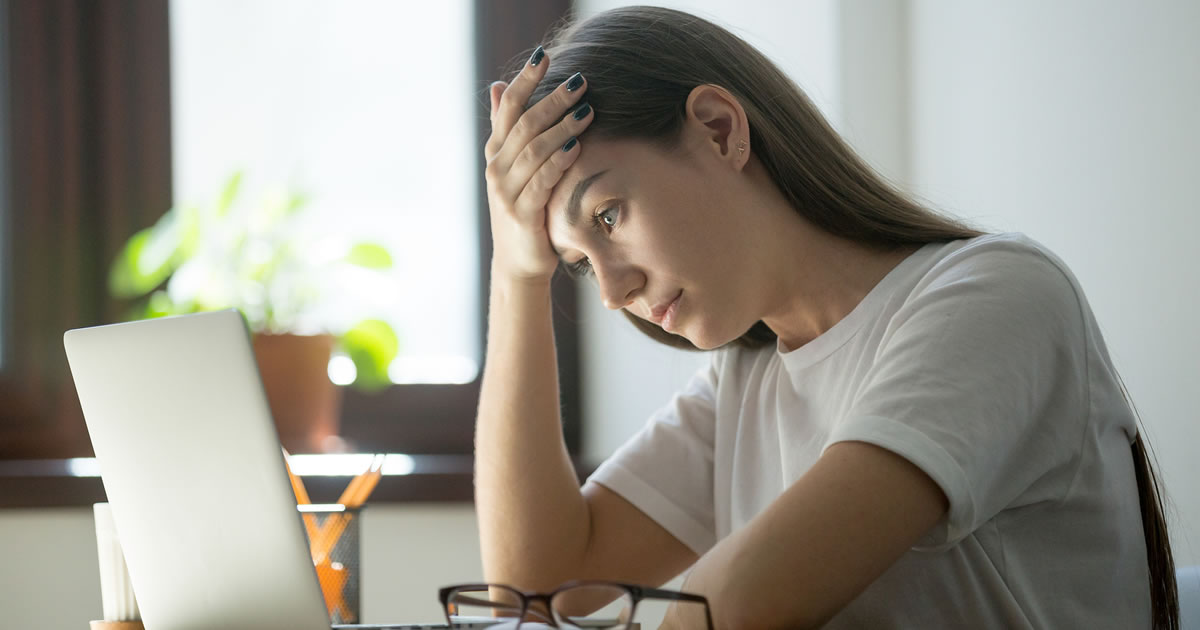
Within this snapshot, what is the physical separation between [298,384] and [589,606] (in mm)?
953

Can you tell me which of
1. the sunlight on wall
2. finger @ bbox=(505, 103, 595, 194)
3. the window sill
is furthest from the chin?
the sunlight on wall

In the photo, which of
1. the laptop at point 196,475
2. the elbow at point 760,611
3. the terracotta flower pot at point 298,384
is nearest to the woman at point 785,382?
the elbow at point 760,611

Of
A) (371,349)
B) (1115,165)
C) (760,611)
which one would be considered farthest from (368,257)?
(760,611)

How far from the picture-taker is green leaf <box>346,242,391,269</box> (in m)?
2.00

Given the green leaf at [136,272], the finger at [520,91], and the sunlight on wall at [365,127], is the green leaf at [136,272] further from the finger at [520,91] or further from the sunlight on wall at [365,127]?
the finger at [520,91]

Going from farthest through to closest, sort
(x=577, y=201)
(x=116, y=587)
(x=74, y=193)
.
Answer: (x=74, y=193), (x=577, y=201), (x=116, y=587)

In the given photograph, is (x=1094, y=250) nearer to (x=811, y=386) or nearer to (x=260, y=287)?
(x=811, y=386)

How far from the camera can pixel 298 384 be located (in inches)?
76.9

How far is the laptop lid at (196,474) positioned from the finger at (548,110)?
0.40m

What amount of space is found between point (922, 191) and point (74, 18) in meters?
1.61

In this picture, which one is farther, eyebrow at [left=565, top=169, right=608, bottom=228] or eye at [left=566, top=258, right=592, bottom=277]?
eye at [left=566, top=258, right=592, bottom=277]

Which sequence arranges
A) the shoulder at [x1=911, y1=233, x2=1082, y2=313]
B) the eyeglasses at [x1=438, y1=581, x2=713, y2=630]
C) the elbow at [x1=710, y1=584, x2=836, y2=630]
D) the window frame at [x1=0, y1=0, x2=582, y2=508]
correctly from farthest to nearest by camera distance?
the window frame at [x1=0, y1=0, x2=582, y2=508], the shoulder at [x1=911, y1=233, x2=1082, y2=313], the elbow at [x1=710, y1=584, x2=836, y2=630], the eyeglasses at [x1=438, y1=581, x2=713, y2=630]

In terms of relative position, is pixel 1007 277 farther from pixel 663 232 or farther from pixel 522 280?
pixel 522 280

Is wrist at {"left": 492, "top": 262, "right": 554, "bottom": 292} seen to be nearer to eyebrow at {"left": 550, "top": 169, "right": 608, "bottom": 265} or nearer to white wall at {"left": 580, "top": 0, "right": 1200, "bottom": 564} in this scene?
eyebrow at {"left": 550, "top": 169, "right": 608, "bottom": 265}
